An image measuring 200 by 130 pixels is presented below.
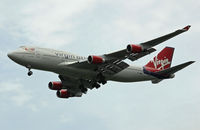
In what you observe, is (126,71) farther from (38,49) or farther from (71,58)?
(38,49)

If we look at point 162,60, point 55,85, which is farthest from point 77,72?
point 162,60

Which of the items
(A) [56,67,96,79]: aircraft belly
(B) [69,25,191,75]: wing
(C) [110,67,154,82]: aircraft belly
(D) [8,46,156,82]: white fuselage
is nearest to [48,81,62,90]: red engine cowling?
(A) [56,67,96,79]: aircraft belly

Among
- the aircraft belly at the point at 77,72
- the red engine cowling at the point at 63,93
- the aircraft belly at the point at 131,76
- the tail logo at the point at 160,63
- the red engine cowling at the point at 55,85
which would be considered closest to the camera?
the aircraft belly at the point at 77,72

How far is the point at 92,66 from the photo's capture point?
2267 inches

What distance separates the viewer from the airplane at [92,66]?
181 feet

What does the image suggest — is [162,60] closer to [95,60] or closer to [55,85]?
[95,60]

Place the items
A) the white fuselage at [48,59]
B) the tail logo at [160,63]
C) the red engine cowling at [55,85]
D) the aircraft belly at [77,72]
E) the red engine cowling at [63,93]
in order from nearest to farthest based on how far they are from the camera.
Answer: the white fuselage at [48,59], the aircraft belly at [77,72], the red engine cowling at [55,85], the tail logo at [160,63], the red engine cowling at [63,93]

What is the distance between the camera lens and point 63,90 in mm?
66188

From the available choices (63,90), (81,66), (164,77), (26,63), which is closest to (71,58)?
(81,66)

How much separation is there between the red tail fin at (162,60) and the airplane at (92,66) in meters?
0.27

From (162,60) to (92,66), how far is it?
13.9 meters

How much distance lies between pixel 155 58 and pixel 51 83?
16.0 meters

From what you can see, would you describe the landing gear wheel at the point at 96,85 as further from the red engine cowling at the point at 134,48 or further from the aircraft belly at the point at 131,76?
the red engine cowling at the point at 134,48

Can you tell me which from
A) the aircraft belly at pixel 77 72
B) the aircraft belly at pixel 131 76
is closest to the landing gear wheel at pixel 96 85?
the aircraft belly at pixel 77 72
